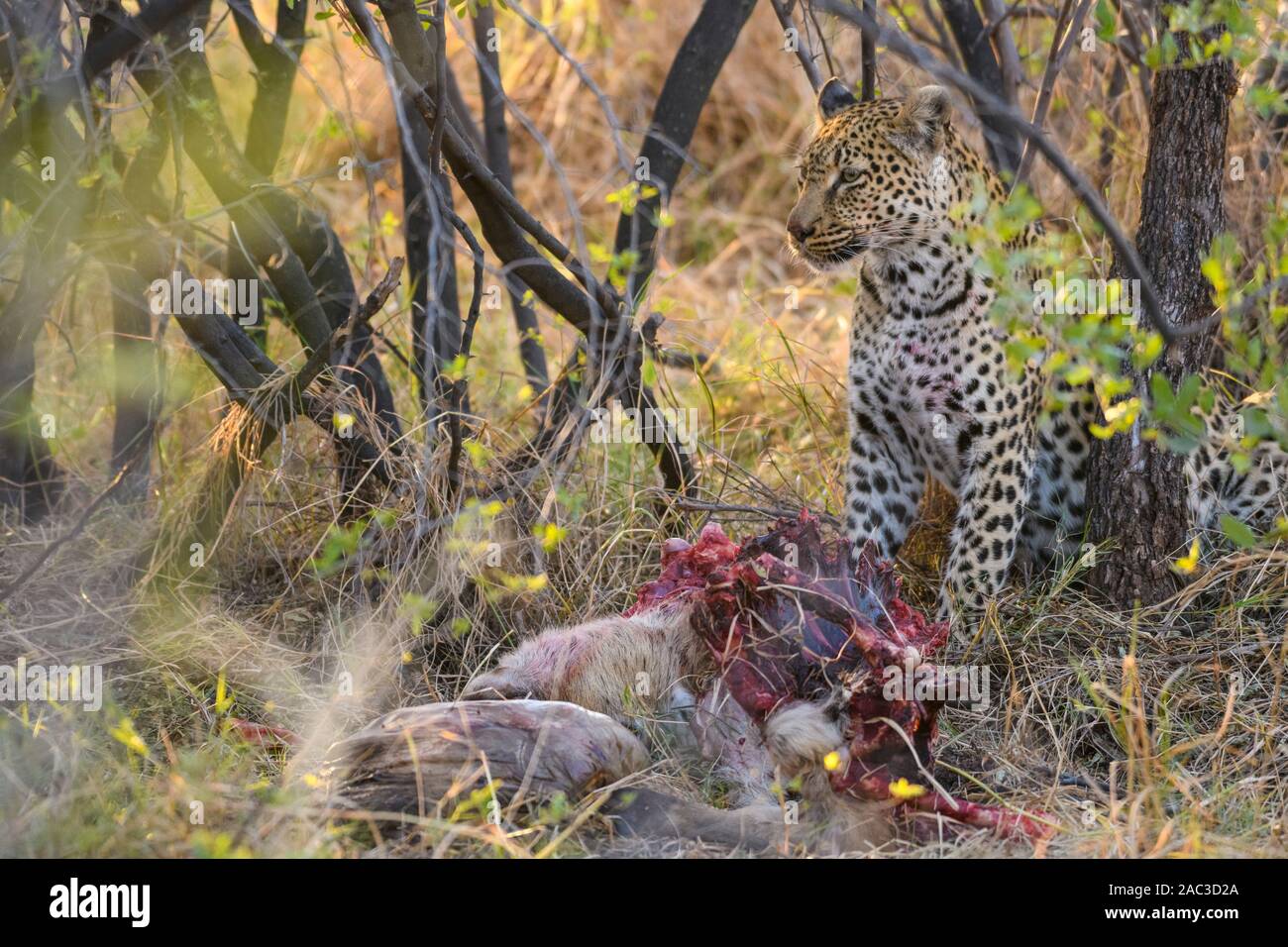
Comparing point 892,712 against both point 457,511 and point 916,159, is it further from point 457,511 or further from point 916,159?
point 916,159

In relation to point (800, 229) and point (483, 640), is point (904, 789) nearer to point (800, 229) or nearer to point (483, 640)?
point (483, 640)

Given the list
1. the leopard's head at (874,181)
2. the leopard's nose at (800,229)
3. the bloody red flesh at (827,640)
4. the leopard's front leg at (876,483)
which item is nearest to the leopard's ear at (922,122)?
the leopard's head at (874,181)

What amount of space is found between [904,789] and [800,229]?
235cm

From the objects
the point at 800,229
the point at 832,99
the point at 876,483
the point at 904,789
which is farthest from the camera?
the point at 832,99

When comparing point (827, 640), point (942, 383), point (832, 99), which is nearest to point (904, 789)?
point (827, 640)

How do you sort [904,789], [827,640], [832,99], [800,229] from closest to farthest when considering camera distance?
[904,789] → [827,640] → [800,229] → [832,99]

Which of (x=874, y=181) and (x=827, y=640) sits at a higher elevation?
(x=874, y=181)

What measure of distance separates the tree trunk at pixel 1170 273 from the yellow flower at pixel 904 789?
163 centimetres

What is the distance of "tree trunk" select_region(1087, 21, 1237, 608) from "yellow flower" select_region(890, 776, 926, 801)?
1.63 meters

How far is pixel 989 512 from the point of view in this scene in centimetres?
500

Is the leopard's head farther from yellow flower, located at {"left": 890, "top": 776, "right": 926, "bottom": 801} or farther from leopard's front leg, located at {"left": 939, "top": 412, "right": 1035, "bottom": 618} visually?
yellow flower, located at {"left": 890, "top": 776, "right": 926, "bottom": 801}

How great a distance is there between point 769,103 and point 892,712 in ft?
23.6

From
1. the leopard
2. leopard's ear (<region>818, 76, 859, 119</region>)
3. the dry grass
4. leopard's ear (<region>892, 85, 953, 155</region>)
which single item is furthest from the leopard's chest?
leopard's ear (<region>818, 76, 859, 119</region>)

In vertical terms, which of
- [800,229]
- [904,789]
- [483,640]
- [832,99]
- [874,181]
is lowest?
[904,789]
